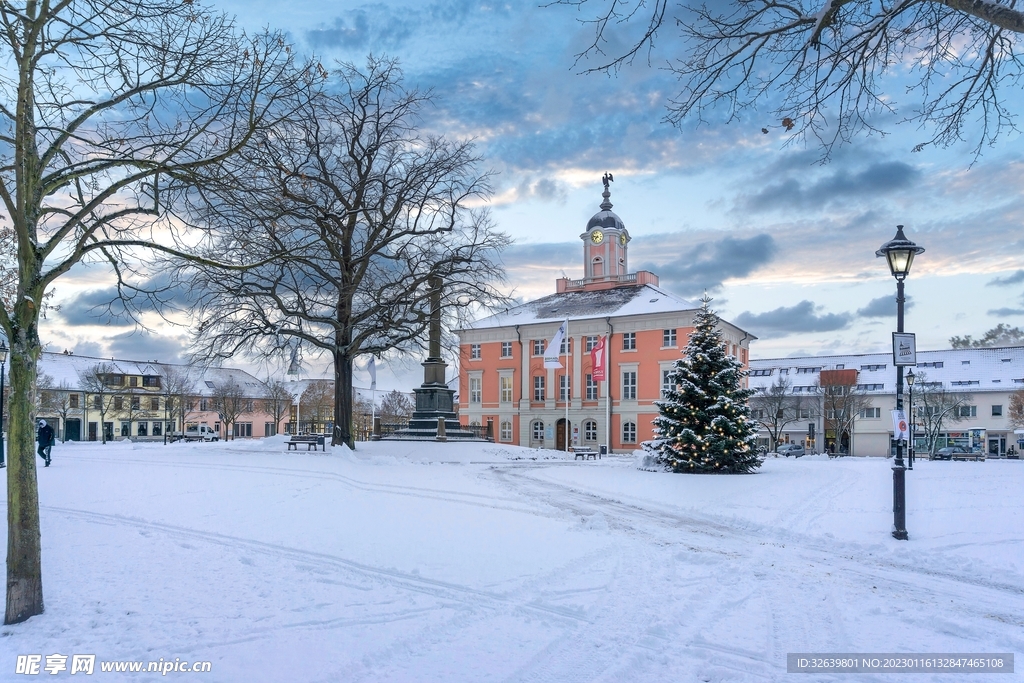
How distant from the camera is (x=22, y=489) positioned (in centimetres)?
673

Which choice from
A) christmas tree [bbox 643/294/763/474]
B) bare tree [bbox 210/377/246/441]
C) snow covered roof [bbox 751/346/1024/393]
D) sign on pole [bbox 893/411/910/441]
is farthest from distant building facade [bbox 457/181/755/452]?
sign on pole [bbox 893/411/910/441]

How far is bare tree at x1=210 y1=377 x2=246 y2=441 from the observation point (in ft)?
234

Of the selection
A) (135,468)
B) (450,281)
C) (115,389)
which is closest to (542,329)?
(450,281)

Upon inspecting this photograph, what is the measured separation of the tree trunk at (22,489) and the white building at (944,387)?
66.4 metres

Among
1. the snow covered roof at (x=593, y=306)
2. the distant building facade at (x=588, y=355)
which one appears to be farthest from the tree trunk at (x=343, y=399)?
the snow covered roof at (x=593, y=306)

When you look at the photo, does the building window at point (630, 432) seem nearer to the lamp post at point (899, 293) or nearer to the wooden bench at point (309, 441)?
the wooden bench at point (309, 441)

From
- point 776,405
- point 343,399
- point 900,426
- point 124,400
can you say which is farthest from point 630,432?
point 124,400

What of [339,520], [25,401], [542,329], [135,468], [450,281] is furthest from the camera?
[542,329]

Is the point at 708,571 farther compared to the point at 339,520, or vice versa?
the point at 339,520

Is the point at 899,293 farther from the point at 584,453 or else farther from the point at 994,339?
the point at 994,339

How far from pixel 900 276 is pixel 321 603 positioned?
413 inches

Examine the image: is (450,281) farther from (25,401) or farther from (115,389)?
(115,389)

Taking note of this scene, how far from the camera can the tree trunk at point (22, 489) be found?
21.9 ft

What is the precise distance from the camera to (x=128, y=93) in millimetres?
7699
